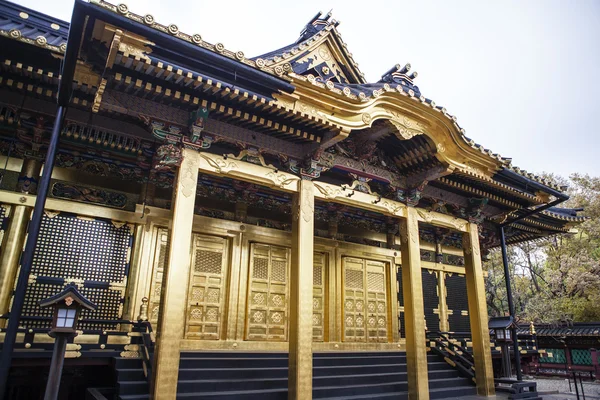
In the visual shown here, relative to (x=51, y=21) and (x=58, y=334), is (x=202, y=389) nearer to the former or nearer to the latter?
(x=58, y=334)

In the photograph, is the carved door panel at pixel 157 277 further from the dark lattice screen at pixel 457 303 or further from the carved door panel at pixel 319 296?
the dark lattice screen at pixel 457 303

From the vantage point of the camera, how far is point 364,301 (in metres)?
10.4

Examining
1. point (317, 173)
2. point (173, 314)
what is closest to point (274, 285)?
point (317, 173)

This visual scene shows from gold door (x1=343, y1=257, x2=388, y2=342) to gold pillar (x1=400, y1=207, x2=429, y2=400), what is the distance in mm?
2307

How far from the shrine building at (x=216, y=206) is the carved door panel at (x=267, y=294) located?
3 cm

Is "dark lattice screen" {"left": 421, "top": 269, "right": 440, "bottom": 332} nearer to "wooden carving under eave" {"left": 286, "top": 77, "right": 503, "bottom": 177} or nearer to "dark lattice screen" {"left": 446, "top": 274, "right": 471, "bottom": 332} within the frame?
"dark lattice screen" {"left": 446, "top": 274, "right": 471, "bottom": 332}

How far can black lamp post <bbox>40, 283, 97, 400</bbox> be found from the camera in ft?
14.5

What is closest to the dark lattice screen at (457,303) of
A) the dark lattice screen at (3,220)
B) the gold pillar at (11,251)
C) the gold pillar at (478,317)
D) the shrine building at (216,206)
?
the shrine building at (216,206)

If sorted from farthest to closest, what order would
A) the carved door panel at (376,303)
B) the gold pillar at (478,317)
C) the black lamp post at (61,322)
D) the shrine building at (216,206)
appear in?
the carved door panel at (376,303) < the gold pillar at (478,317) < the shrine building at (216,206) < the black lamp post at (61,322)

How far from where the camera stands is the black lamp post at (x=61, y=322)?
14.5 feet

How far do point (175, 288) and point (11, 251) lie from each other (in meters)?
3.26

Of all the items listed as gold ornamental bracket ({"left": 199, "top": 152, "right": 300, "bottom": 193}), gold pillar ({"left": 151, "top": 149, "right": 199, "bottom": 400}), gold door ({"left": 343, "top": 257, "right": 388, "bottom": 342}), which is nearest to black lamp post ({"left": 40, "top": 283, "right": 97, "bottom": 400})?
gold pillar ({"left": 151, "top": 149, "right": 199, "bottom": 400})

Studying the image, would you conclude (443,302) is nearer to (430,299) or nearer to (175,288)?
(430,299)

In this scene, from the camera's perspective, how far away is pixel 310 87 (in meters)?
6.28
